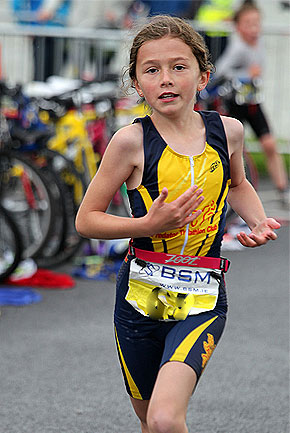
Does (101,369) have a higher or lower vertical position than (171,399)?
lower

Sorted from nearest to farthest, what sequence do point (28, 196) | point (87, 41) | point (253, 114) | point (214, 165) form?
point (214, 165), point (28, 196), point (253, 114), point (87, 41)

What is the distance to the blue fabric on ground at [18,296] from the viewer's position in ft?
21.8

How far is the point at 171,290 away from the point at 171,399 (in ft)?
1.47

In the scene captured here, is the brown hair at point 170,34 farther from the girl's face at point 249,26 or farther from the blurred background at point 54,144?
the girl's face at point 249,26

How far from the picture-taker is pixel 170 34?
3172 mm

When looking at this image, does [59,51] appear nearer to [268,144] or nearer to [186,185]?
[268,144]

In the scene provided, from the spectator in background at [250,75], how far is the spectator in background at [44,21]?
89.5 inches

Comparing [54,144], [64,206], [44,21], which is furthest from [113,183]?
[44,21]

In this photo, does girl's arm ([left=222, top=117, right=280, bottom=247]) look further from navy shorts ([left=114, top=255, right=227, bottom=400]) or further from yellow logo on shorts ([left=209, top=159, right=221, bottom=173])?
navy shorts ([left=114, top=255, right=227, bottom=400])

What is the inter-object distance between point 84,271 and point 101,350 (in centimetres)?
197

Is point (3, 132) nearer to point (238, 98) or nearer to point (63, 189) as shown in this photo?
point (63, 189)

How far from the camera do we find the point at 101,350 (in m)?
5.64

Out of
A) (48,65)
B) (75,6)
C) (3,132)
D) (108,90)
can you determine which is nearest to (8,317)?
(3,132)

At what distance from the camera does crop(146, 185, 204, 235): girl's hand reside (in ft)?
9.50
